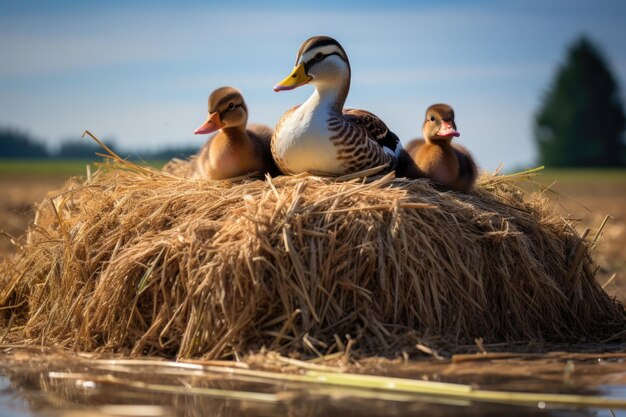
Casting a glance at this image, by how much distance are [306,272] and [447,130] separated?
5.66 ft

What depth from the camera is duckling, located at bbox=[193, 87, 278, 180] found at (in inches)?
266

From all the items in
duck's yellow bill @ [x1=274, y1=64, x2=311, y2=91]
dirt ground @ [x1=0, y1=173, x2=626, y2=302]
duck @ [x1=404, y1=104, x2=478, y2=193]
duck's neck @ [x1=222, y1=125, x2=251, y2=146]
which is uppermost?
duck's yellow bill @ [x1=274, y1=64, x2=311, y2=91]

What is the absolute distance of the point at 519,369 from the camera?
17.5ft

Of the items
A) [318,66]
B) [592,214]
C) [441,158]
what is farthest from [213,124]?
[592,214]

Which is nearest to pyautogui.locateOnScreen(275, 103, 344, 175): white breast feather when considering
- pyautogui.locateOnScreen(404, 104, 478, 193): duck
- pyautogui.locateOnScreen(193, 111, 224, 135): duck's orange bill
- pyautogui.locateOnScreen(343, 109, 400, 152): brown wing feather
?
pyautogui.locateOnScreen(343, 109, 400, 152): brown wing feather

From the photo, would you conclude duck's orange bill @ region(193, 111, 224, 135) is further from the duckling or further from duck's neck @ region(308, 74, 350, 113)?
duck's neck @ region(308, 74, 350, 113)

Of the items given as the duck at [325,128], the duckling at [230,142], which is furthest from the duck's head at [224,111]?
the duck at [325,128]

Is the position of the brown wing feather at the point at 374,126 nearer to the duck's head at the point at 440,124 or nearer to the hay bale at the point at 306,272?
the duck's head at the point at 440,124

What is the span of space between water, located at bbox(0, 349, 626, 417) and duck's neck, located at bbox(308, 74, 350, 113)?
2188 mm

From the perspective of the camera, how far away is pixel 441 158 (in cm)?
678

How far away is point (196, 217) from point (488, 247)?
213 cm

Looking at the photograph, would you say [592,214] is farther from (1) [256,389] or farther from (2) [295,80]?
(1) [256,389]

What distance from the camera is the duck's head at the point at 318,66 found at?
664 centimetres

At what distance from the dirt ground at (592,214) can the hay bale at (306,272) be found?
0.87m
